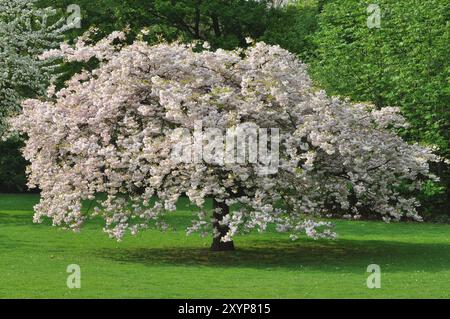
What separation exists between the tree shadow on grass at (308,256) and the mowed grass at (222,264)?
1.0 inches

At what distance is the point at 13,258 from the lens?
68.9ft

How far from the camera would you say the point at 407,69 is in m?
35.2

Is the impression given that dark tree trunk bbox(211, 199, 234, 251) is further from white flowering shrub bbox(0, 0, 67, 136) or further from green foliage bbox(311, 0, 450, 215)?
green foliage bbox(311, 0, 450, 215)

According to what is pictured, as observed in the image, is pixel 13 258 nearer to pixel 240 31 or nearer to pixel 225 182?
pixel 225 182

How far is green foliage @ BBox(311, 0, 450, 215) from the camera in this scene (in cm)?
3466

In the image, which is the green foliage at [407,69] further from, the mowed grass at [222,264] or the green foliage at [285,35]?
the green foliage at [285,35]

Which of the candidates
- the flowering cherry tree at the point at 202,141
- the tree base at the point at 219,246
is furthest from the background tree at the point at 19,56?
the tree base at the point at 219,246

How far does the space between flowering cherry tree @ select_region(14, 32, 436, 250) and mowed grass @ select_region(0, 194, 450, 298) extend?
103 centimetres

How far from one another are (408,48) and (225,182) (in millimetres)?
19176
